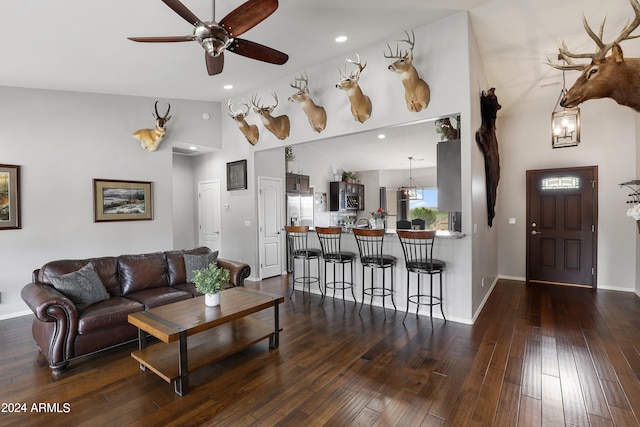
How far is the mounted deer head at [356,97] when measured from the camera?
4.02 meters

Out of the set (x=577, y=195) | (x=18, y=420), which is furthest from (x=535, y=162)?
(x=18, y=420)

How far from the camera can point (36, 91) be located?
4.35 metres

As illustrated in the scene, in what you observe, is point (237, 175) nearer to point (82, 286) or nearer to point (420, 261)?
point (82, 286)

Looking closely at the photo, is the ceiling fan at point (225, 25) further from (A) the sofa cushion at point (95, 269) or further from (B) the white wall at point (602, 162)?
(B) the white wall at point (602, 162)

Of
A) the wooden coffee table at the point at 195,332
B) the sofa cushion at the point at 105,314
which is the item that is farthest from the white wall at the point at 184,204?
the wooden coffee table at the point at 195,332

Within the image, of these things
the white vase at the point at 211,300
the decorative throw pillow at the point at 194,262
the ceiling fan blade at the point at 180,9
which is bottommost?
the white vase at the point at 211,300

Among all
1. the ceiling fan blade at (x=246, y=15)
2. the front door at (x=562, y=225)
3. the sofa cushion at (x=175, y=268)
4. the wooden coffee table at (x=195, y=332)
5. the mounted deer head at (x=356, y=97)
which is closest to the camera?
the ceiling fan blade at (x=246, y=15)

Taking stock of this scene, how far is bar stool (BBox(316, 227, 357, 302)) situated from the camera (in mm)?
4512

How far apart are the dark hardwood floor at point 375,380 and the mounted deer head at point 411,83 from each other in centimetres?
274

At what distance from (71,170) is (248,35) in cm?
338

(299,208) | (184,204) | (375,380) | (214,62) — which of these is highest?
(214,62)

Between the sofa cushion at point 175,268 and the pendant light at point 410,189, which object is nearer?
the sofa cushion at point 175,268

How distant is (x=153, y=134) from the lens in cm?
530

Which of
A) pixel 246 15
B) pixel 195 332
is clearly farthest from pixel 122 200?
pixel 246 15
